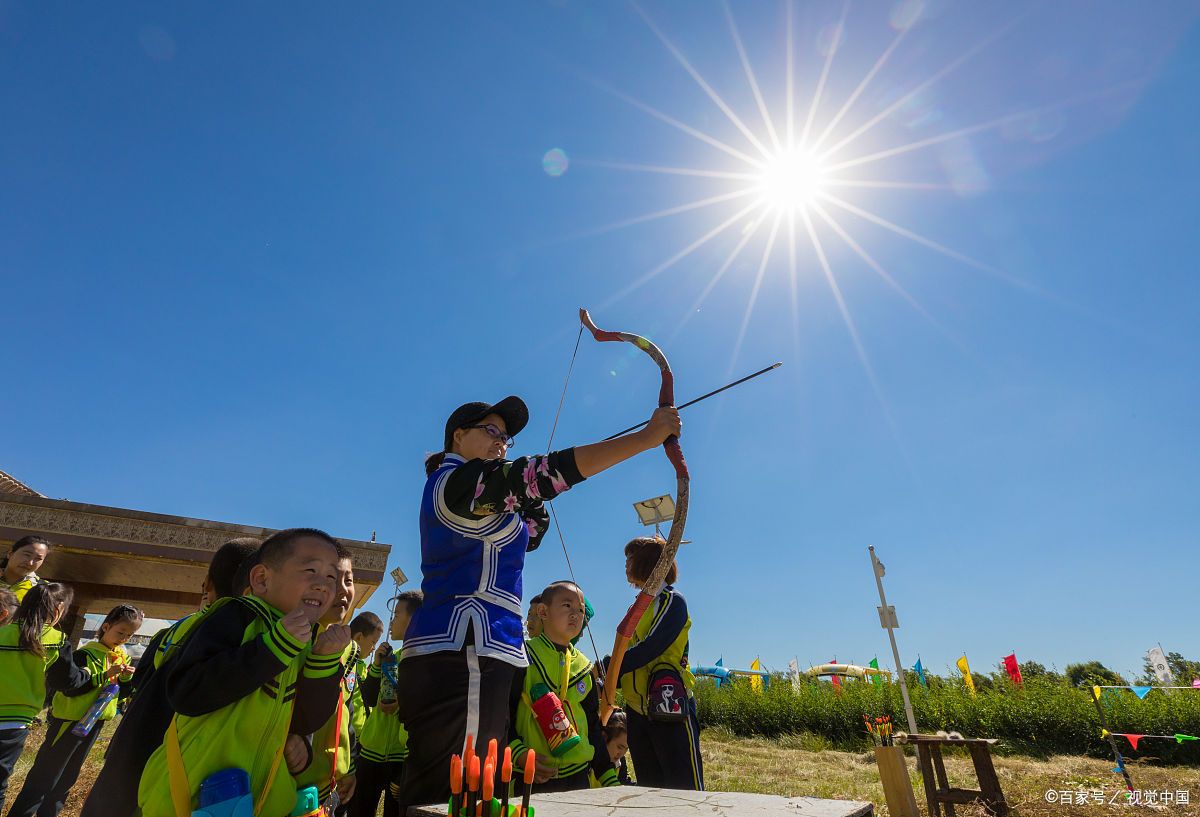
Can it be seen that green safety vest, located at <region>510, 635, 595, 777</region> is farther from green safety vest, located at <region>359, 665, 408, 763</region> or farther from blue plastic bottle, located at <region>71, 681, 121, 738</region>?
blue plastic bottle, located at <region>71, 681, 121, 738</region>

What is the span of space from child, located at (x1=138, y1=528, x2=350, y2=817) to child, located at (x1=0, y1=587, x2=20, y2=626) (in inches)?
142

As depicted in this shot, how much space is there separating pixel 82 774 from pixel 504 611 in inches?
271

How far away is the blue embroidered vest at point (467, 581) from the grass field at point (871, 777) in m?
3.80

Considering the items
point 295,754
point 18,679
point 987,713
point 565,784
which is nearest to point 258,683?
point 295,754

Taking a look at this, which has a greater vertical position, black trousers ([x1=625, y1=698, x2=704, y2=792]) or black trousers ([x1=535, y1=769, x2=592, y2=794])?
black trousers ([x1=625, y1=698, x2=704, y2=792])

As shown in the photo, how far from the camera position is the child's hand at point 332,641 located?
5.77ft

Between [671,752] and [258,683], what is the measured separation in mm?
2303

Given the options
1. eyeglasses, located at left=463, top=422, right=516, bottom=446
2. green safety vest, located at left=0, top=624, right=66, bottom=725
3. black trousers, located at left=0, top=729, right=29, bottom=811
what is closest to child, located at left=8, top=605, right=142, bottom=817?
black trousers, located at left=0, top=729, right=29, bottom=811

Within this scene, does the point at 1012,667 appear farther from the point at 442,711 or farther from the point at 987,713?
the point at 442,711

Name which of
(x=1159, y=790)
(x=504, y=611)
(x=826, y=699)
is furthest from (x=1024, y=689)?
(x=504, y=611)

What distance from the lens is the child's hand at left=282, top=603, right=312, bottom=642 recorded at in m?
1.58

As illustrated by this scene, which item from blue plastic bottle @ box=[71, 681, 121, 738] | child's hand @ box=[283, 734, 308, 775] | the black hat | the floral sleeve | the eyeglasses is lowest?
child's hand @ box=[283, 734, 308, 775]

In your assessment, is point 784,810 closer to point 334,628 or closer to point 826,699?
point 334,628

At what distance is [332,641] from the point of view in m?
1.76
